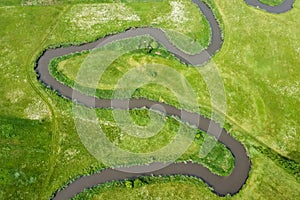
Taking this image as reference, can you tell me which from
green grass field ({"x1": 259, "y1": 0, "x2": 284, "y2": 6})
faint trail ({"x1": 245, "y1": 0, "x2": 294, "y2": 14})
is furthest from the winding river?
green grass field ({"x1": 259, "y1": 0, "x2": 284, "y2": 6})

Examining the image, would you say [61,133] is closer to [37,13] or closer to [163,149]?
[163,149]

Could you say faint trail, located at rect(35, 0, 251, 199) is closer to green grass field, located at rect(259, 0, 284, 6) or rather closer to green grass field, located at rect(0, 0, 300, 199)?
green grass field, located at rect(0, 0, 300, 199)

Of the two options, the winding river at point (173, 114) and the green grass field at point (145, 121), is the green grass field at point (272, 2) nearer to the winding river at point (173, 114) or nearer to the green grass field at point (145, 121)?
the green grass field at point (145, 121)

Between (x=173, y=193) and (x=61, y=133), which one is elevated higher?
(x=61, y=133)

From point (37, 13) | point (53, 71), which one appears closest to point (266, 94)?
point (53, 71)

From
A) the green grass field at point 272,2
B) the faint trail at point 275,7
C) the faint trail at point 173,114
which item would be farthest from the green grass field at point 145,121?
the green grass field at point 272,2

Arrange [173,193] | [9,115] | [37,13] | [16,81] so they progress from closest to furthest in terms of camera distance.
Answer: [173,193], [9,115], [16,81], [37,13]
